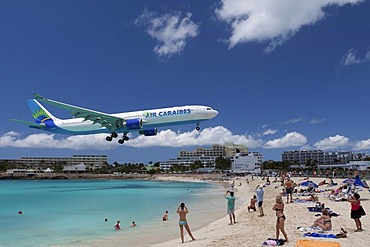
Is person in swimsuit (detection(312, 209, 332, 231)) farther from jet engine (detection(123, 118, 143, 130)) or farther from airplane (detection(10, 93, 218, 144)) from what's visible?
jet engine (detection(123, 118, 143, 130))

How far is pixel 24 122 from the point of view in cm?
3625

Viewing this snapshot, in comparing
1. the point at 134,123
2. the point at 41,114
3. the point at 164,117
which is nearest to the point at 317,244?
the point at 164,117

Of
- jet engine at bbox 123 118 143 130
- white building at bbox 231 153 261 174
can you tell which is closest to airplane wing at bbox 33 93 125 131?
jet engine at bbox 123 118 143 130

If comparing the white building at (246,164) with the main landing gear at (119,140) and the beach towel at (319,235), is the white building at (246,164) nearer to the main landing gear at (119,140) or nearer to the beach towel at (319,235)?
the main landing gear at (119,140)

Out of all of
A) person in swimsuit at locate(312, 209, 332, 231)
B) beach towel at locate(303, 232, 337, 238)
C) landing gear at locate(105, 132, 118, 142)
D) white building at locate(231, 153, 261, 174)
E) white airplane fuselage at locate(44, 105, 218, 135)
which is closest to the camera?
beach towel at locate(303, 232, 337, 238)

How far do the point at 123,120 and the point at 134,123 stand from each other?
169 cm

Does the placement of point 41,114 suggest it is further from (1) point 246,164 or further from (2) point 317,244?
(1) point 246,164

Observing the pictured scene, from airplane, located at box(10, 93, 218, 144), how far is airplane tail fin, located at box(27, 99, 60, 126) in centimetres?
67

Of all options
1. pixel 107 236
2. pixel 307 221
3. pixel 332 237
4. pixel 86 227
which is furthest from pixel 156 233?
pixel 332 237

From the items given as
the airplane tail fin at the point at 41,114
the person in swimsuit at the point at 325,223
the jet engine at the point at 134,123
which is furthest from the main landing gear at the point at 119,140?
the person in swimsuit at the point at 325,223

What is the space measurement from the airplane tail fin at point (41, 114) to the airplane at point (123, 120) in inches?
26.5

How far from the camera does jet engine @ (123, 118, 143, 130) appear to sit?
33.5m

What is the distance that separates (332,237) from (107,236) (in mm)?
12573

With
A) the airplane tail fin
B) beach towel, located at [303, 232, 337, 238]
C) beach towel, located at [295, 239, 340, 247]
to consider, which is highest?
the airplane tail fin
